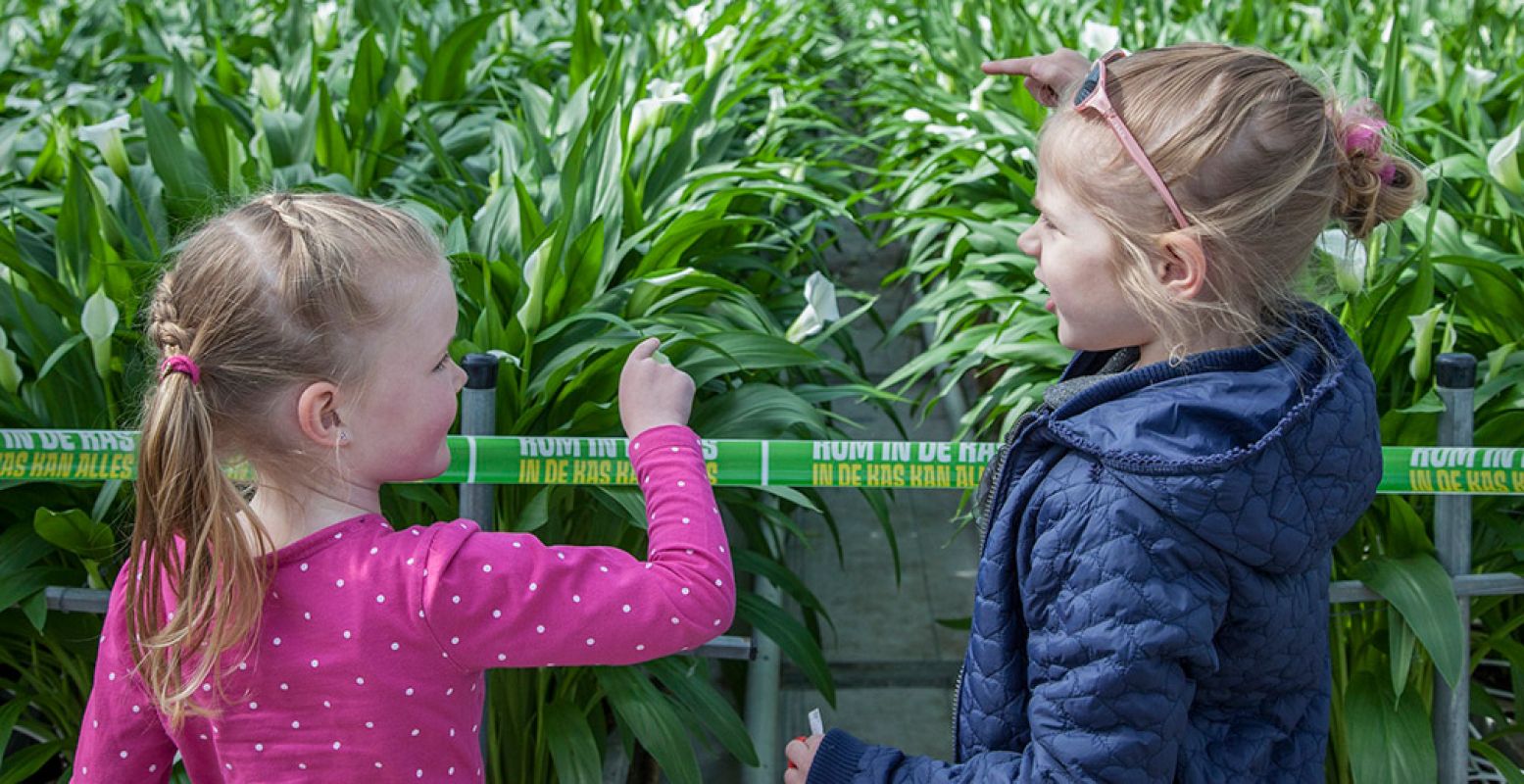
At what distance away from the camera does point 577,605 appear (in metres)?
1.28

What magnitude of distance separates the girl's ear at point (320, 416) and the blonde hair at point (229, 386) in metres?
0.02

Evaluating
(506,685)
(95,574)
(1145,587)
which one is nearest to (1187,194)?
(1145,587)

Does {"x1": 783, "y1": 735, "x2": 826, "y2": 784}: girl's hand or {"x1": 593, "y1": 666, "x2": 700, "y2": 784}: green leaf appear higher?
{"x1": 783, "y1": 735, "x2": 826, "y2": 784}: girl's hand

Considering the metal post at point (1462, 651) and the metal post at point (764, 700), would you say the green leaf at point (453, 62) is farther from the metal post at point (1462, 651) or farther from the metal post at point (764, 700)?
the metal post at point (1462, 651)

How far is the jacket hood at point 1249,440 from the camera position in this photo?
50.9 inches

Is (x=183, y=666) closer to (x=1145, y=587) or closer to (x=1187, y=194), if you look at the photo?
(x=1145, y=587)

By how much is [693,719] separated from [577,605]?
1153 millimetres

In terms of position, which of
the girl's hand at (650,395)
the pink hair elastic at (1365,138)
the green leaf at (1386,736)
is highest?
the pink hair elastic at (1365,138)

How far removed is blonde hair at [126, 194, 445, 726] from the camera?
126cm

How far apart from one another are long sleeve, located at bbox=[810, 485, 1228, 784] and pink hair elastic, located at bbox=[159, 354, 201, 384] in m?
0.75

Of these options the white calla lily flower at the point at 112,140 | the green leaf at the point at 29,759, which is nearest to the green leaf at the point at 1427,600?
the green leaf at the point at 29,759

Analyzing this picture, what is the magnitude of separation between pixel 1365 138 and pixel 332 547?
101cm

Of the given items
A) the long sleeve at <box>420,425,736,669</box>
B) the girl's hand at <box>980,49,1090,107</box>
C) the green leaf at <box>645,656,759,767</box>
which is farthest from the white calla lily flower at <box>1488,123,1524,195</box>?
the long sleeve at <box>420,425,736,669</box>

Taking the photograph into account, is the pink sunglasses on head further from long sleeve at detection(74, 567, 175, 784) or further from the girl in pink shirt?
long sleeve at detection(74, 567, 175, 784)
